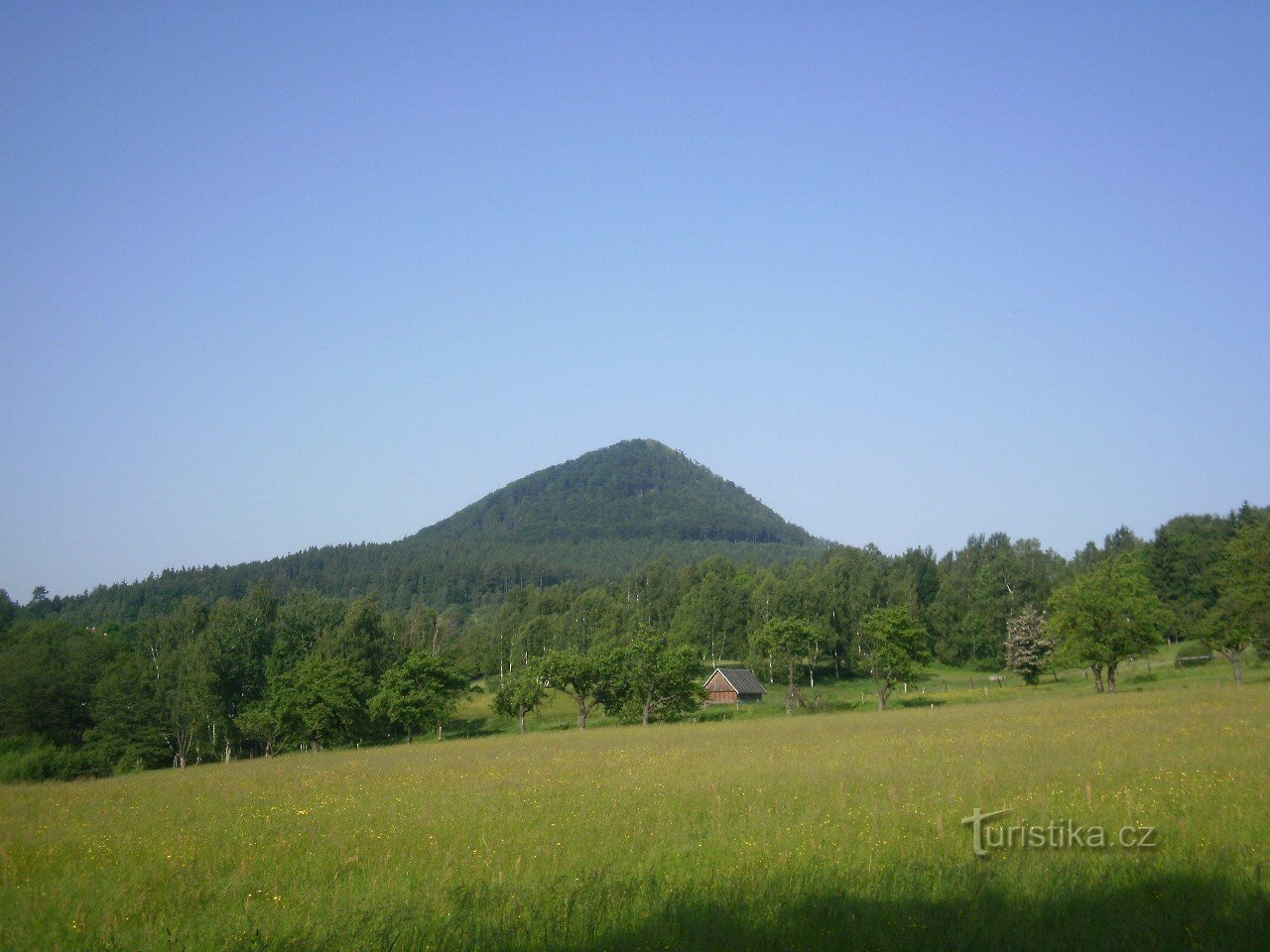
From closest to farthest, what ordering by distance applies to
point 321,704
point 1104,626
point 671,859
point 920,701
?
point 671,859 → point 321,704 → point 1104,626 → point 920,701

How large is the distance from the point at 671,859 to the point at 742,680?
85488 mm

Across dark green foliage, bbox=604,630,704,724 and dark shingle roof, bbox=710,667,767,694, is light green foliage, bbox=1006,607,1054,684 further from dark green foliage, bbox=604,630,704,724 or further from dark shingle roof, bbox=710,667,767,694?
dark green foliage, bbox=604,630,704,724

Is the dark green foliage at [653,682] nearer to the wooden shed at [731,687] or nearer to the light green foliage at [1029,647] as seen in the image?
the wooden shed at [731,687]

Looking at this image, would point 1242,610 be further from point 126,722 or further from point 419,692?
point 126,722

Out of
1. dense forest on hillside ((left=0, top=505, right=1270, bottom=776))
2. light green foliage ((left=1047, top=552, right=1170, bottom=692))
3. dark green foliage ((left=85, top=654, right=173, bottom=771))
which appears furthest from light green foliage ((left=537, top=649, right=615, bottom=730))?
light green foliage ((left=1047, top=552, right=1170, bottom=692))

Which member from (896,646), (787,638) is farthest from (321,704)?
(896,646)

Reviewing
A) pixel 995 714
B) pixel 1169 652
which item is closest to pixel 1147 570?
pixel 1169 652

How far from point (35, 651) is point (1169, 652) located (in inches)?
4205

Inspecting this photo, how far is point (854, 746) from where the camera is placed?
32812mm

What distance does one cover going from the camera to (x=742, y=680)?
9688 centimetres

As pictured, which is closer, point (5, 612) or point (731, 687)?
point (731, 687)

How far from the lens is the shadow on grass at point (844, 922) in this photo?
952 cm

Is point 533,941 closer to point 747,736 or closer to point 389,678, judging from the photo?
point 747,736

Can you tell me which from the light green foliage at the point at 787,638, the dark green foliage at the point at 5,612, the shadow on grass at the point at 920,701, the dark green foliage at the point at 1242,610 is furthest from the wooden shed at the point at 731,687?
the dark green foliage at the point at 5,612
